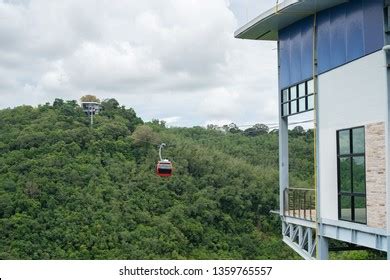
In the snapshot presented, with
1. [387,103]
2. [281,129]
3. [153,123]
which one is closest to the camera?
[387,103]

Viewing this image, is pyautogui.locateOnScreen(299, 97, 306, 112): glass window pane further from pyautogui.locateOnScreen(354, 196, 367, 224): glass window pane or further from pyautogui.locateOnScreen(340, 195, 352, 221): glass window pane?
pyautogui.locateOnScreen(354, 196, 367, 224): glass window pane

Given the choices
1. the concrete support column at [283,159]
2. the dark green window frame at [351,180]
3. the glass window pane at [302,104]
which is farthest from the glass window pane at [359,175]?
the concrete support column at [283,159]

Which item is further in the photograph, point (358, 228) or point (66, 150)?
point (66, 150)

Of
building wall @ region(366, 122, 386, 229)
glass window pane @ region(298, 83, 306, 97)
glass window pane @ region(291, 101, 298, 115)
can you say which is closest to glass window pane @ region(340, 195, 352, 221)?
building wall @ region(366, 122, 386, 229)

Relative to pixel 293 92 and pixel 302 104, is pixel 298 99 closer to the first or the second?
pixel 302 104

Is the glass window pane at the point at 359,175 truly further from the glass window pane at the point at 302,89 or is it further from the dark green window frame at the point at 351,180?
the glass window pane at the point at 302,89
